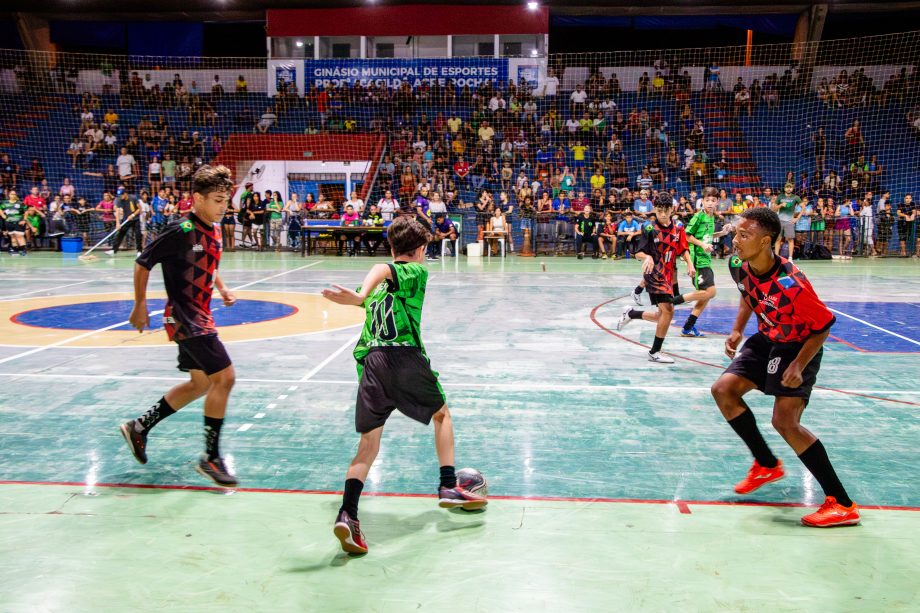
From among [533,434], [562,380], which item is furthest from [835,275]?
[533,434]

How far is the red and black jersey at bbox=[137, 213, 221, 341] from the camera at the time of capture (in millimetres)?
4660

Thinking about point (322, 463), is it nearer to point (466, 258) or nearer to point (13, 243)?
point (466, 258)

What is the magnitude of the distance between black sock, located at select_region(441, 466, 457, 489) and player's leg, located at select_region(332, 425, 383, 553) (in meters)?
0.53

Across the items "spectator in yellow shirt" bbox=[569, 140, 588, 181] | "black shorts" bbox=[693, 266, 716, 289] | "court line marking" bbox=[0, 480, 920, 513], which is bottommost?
"court line marking" bbox=[0, 480, 920, 513]

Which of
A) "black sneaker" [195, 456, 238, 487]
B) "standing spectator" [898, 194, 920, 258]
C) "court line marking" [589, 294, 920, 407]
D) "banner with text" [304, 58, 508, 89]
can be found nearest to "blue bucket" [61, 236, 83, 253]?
"banner with text" [304, 58, 508, 89]

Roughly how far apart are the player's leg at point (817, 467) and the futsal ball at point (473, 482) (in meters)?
1.65

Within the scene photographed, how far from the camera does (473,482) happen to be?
4340mm

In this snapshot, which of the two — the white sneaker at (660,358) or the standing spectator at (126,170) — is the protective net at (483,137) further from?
the white sneaker at (660,358)

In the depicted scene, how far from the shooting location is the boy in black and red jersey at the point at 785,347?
411 cm

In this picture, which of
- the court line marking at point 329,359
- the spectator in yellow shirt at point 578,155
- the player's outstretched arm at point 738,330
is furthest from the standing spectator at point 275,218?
the player's outstretched arm at point 738,330

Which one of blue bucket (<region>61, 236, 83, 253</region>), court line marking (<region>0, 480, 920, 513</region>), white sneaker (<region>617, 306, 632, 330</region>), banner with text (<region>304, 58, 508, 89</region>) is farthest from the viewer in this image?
banner with text (<region>304, 58, 508, 89</region>)

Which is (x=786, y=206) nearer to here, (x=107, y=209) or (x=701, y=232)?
(x=701, y=232)

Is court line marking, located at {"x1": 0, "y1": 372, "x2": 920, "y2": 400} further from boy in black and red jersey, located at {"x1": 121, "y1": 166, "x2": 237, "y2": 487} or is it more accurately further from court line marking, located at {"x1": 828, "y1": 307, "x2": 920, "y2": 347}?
court line marking, located at {"x1": 828, "y1": 307, "x2": 920, "y2": 347}

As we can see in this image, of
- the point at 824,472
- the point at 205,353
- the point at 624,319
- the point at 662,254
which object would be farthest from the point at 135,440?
the point at 624,319
